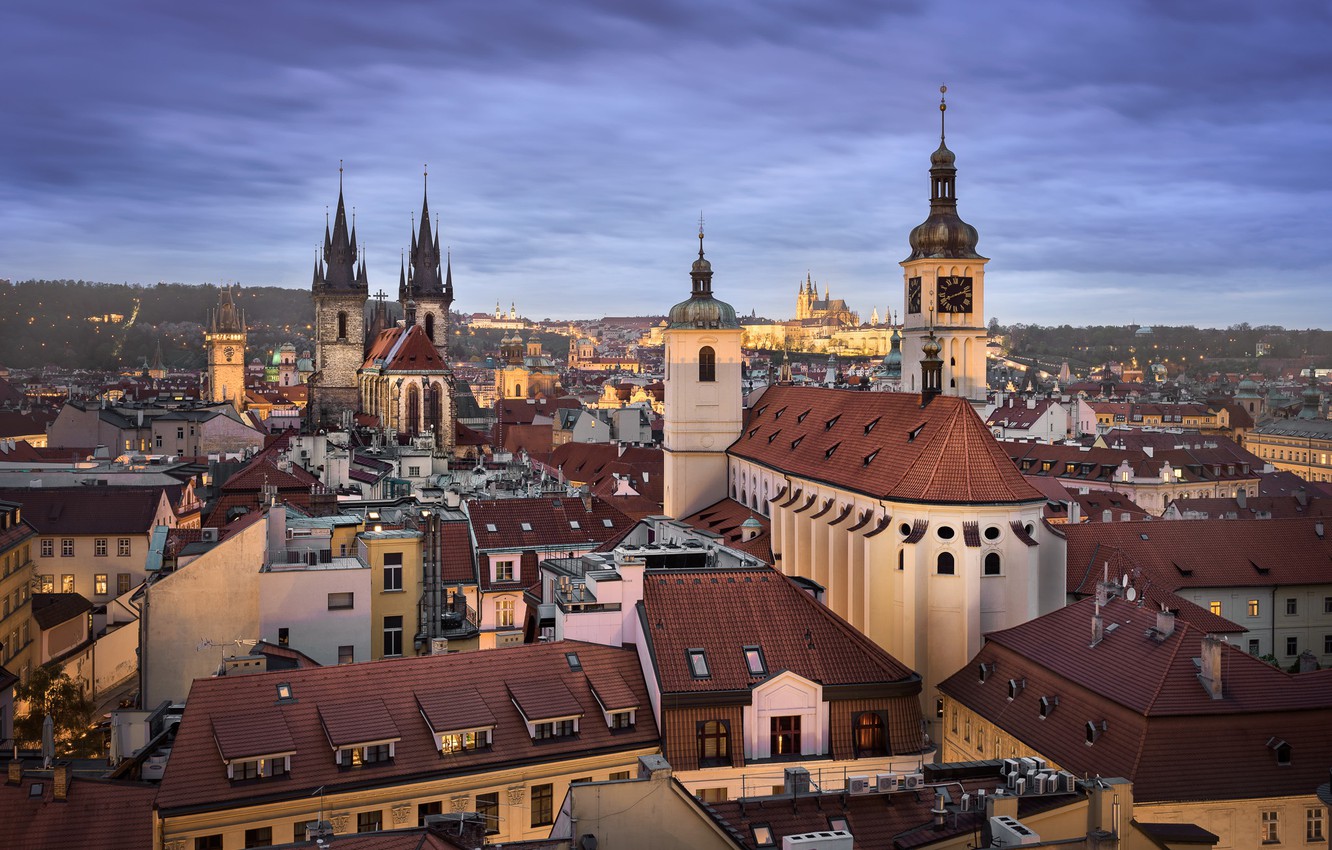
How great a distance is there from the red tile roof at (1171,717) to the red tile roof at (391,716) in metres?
10.1

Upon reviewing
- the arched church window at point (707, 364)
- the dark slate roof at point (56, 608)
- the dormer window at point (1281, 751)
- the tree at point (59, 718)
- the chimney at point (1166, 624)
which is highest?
the arched church window at point (707, 364)

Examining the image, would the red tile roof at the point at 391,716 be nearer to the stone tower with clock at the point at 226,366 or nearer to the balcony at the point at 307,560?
the balcony at the point at 307,560

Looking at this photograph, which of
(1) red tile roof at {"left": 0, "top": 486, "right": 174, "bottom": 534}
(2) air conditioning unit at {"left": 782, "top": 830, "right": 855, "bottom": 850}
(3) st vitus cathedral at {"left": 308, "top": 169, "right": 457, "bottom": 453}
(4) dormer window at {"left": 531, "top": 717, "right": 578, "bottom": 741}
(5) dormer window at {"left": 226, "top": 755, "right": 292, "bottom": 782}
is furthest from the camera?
(3) st vitus cathedral at {"left": 308, "top": 169, "right": 457, "bottom": 453}

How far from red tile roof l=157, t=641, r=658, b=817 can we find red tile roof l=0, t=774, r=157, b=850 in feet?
4.13

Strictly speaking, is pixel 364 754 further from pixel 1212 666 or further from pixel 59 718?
pixel 1212 666

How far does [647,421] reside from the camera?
139625 mm

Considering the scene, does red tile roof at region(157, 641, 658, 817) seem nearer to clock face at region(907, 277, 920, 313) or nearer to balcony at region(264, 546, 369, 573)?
balcony at region(264, 546, 369, 573)

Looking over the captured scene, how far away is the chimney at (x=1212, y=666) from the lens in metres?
29.1

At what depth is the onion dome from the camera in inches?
2650

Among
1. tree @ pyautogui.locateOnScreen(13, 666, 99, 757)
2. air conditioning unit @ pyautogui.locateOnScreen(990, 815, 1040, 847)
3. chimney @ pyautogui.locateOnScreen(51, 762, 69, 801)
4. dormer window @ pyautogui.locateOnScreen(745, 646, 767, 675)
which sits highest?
dormer window @ pyautogui.locateOnScreen(745, 646, 767, 675)

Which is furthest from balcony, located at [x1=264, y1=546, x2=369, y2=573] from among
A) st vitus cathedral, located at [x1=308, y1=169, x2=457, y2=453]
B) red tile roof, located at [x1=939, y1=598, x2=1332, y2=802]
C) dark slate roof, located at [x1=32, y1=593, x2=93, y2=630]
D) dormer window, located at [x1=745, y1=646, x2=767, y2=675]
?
st vitus cathedral, located at [x1=308, y1=169, x2=457, y2=453]

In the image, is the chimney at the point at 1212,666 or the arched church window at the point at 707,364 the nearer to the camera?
the chimney at the point at 1212,666

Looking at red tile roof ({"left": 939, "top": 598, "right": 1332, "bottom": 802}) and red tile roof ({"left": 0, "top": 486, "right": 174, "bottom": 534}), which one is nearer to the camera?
red tile roof ({"left": 939, "top": 598, "right": 1332, "bottom": 802})

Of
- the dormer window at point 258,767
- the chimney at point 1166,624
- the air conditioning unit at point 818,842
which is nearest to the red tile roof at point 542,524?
the dormer window at point 258,767
